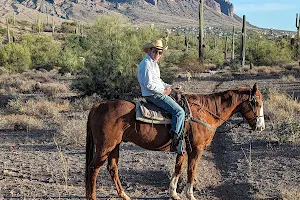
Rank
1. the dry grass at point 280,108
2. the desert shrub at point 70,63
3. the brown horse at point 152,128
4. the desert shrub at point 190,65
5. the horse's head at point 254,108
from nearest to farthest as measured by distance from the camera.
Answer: the brown horse at point 152,128 < the horse's head at point 254,108 < the dry grass at point 280,108 < the desert shrub at point 190,65 < the desert shrub at point 70,63

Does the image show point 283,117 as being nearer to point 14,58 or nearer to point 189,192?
point 189,192

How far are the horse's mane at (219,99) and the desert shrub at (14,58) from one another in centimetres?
3038

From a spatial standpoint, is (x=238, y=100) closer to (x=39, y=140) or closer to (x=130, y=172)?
(x=130, y=172)

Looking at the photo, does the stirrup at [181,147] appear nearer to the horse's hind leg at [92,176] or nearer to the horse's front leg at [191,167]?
the horse's front leg at [191,167]

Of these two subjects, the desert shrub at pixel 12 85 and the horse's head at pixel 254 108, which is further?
the desert shrub at pixel 12 85

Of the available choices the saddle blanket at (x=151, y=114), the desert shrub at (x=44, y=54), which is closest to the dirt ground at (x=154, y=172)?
the saddle blanket at (x=151, y=114)

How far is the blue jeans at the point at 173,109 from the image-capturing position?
6480 mm

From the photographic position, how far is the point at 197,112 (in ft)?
22.7

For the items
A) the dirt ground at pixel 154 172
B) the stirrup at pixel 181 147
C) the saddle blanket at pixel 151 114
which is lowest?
the dirt ground at pixel 154 172

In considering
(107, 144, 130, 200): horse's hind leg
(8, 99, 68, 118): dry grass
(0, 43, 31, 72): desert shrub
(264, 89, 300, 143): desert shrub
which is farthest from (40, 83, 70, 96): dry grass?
(107, 144, 130, 200): horse's hind leg

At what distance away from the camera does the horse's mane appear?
7.11 meters

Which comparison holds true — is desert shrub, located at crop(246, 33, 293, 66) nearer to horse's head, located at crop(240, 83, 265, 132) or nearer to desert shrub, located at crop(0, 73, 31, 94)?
desert shrub, located at crop(0, 73, 31, 94)

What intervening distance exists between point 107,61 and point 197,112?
11.9 metres

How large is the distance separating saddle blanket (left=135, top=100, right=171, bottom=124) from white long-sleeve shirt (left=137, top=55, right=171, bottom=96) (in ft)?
0.77
